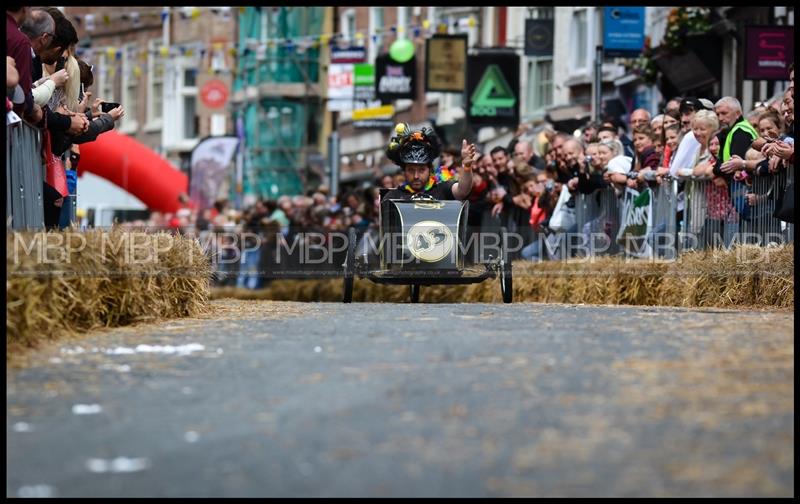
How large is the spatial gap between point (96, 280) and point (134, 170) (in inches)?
1317

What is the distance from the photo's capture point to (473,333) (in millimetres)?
9828

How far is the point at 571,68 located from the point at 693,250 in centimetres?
2456

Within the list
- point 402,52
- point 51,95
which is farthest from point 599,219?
point 402,52

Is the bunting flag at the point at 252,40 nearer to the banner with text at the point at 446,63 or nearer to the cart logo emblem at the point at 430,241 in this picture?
the banner with text at the point at 446,63

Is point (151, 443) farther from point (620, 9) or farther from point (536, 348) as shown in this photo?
point (620, 9)

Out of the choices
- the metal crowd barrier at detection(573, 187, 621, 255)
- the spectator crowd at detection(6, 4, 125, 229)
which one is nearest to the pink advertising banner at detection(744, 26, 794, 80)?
the metal crowd barrier at detection(573, 187, 621, 255)

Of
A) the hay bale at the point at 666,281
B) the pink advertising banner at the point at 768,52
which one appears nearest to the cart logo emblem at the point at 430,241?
the hay bale at the point at 666,281

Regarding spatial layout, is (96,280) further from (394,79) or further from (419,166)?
(394,79)

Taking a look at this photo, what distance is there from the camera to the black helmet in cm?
1636

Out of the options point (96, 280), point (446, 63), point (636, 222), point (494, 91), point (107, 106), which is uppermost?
point (446, 63)

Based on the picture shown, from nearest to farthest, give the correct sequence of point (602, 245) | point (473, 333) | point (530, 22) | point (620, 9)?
point (473, 333) < point (602, 245) < point (620, 9) < point (530, 22)

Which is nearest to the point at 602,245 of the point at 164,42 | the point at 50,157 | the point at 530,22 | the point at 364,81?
the point at 50,157

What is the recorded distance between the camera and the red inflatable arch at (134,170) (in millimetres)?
43312

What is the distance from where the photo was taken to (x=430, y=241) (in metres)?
15.9
